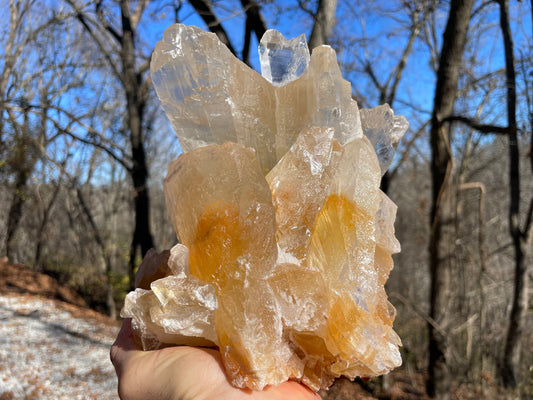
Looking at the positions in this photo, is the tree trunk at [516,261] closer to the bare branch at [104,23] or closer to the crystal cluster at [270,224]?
the crystal cluster at [270,224]

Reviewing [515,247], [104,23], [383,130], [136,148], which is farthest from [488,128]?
[104,23]

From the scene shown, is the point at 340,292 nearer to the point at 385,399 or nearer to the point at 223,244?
the point at 223,244

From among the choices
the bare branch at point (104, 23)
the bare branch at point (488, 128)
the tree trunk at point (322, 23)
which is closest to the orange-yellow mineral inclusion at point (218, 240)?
the tree trunk at point (322, 23)

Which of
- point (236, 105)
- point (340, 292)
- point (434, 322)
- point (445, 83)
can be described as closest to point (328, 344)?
point (340, 292)

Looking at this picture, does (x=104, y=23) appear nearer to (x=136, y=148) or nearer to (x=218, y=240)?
(x=136, y=148)

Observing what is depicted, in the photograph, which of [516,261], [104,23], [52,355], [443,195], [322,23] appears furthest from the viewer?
[104,23]
